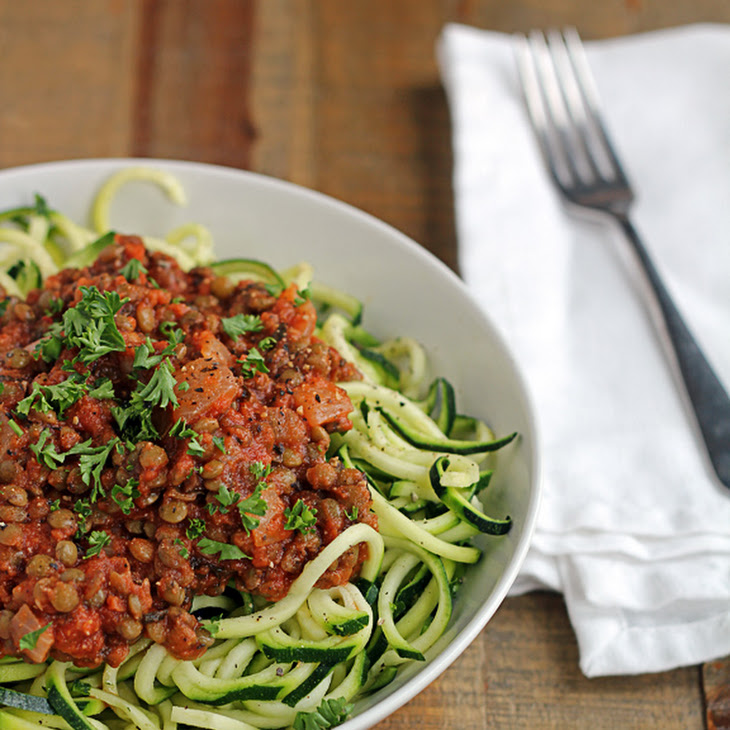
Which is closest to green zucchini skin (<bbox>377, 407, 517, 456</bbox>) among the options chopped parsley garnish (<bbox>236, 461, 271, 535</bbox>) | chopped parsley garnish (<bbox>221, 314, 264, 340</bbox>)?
chopped parsley garnish (<bbox>221, 314, 264, 340</bbox>)

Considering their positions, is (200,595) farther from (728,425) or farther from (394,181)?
(394,181)

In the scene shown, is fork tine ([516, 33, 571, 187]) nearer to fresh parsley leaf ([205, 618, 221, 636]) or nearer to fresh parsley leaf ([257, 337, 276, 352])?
fresh parsley leaf ([257, 337, 276, 352])

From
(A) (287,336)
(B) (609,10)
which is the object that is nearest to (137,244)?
(A) (287,336)

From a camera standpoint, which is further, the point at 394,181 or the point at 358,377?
the point at 394,181

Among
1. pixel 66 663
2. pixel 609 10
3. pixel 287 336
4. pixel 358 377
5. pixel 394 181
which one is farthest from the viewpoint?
pixel 609 10

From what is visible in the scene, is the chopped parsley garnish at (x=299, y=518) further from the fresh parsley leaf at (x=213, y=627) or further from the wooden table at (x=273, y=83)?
the wooden table at (x=273, y=83)

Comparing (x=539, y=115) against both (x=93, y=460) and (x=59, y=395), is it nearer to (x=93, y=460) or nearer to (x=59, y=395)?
(x=59, y=395)
